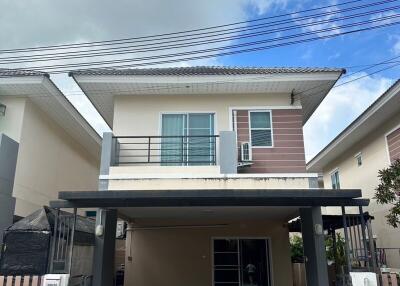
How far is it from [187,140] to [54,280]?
17.5 ft

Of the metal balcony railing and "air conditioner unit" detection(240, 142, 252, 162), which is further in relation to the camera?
the metal balcony railing

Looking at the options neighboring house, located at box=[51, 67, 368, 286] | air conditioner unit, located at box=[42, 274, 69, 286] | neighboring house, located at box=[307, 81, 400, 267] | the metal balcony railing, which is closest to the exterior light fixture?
neighboring house, located at box=[51, 67, 368, 286]

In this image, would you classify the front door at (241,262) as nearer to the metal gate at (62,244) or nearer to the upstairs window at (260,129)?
the upstairs window at (260,129)

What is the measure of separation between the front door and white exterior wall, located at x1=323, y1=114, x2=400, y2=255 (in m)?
3.98

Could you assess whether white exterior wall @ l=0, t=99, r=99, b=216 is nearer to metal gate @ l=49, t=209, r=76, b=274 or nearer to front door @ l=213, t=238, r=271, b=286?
metal gate @ l=49, t=209, r=76, b=274

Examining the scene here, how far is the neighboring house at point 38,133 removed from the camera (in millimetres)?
12531

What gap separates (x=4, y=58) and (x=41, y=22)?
1.50 metres

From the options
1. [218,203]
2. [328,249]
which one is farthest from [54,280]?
[328,249]

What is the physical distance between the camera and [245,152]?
1173cm

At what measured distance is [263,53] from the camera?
11109mm

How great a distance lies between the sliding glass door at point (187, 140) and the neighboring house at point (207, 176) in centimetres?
3

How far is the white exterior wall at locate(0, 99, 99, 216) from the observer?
12.9 m

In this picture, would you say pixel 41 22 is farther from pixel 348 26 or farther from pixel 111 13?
pixel 348 26

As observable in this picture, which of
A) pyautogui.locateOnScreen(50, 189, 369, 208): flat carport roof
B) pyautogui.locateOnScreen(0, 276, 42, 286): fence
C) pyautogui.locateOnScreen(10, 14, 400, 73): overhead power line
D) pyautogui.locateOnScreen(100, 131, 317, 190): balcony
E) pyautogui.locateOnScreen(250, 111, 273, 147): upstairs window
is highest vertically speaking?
pyautogui.locateOnScreen(10, 14, 400, 73): overhead power line
